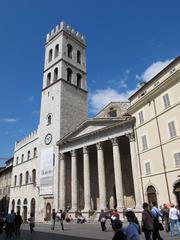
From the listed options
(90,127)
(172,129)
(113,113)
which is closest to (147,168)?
(172,129)

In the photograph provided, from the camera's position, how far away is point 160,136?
66.2 ft

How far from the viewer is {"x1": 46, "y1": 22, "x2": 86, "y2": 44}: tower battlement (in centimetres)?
4075

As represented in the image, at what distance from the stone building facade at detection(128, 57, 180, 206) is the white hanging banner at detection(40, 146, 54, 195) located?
44.9 feet

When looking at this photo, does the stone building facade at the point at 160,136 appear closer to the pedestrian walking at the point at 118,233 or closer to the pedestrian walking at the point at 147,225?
the pedestrian walking at the point at 147,225

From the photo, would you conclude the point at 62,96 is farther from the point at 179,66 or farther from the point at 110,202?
the point at 179,66

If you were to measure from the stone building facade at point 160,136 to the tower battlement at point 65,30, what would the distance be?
78.3ft

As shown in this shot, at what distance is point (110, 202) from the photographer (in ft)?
96.3

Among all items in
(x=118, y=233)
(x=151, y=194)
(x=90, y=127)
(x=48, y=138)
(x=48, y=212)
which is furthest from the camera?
(x=48, y=138)

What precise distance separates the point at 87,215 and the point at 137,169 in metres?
8.09

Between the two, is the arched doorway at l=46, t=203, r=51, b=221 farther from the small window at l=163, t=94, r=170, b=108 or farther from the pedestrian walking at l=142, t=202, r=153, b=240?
the pedestrian walking at l=142, t=202, r=153, b=240

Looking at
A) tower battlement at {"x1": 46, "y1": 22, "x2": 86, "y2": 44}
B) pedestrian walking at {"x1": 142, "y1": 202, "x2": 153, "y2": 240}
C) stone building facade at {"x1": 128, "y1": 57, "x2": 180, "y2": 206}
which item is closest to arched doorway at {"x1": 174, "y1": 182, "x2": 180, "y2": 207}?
stone building facade at {"x1": 128, "y1": 57, "x2": 180, "y2": 206}

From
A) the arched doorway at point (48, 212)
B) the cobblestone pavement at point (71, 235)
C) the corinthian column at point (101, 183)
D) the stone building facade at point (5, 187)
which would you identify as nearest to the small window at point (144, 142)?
the corinthian column at point (101, 183)

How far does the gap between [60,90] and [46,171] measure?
12130mm

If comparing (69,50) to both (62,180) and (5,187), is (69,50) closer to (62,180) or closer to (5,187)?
(62,180)
